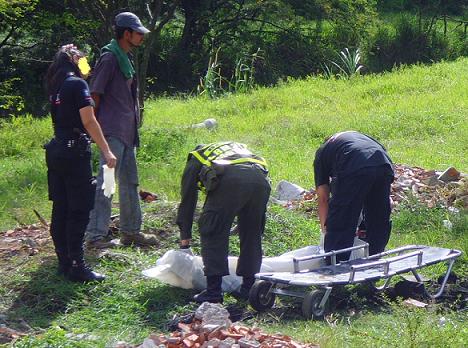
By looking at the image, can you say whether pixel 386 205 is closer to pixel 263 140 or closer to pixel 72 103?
pixel 72 103

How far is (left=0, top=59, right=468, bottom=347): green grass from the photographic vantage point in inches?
235

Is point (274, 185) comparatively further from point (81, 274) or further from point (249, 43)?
point (249, 43)

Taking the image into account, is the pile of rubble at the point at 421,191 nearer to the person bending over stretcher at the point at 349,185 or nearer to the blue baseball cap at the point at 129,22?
the person bending over stretcher at the point at 349,185

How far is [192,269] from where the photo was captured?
674 centimetres

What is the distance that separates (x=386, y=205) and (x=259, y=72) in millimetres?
15132

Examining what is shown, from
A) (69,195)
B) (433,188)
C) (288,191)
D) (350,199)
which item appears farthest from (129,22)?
(433,188)

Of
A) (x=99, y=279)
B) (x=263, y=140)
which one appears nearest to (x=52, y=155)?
(x=99, y=279)

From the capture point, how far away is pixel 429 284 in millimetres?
7340

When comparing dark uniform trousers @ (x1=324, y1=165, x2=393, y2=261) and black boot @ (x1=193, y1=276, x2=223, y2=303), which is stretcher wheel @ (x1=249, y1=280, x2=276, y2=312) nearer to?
black boot @ (x1=193, y1=276, x2=223, y2=303)

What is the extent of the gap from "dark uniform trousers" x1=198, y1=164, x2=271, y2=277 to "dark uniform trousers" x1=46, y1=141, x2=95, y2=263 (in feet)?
2.84

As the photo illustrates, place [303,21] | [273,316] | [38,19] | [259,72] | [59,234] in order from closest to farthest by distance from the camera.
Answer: [273,316] < [59,234] < [38,19] < [259,72] < [303,21]

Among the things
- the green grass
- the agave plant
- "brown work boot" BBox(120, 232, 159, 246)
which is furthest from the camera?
the agave plant

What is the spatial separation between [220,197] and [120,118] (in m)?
1.37

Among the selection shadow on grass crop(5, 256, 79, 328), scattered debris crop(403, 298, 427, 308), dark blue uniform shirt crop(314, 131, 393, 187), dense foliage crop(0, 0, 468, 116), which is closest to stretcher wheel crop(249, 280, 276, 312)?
scattered debris crop(403, 298, 427, 308)
